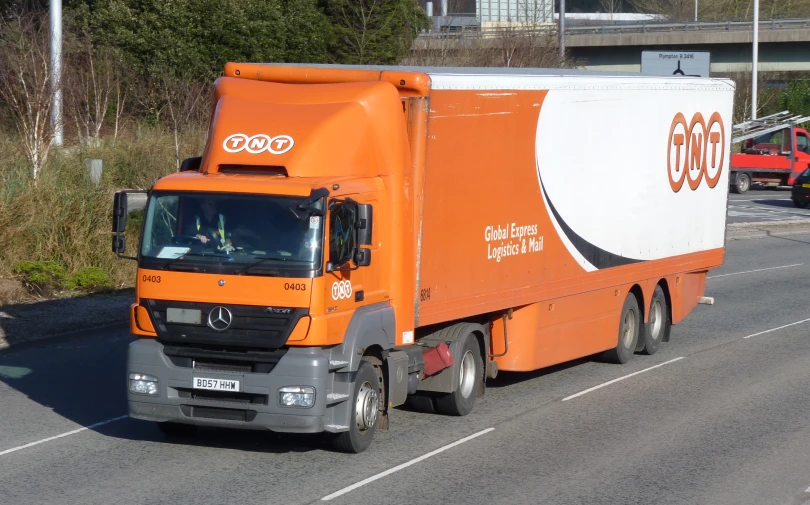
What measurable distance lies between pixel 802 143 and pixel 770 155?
1603mm

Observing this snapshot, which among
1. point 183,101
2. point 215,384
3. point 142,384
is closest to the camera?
point 215,384

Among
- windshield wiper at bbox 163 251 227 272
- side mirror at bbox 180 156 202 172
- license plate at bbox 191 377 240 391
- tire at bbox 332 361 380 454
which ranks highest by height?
side mirror at bbox 180 156 202 172

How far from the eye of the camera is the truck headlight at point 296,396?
930 centimetres

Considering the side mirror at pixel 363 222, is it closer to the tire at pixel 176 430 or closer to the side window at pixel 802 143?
the tire at pixel 176 430

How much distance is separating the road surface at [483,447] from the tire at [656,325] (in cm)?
71

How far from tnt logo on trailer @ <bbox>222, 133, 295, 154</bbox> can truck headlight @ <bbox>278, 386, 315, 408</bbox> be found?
2036mm

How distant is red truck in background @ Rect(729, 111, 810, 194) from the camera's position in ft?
155

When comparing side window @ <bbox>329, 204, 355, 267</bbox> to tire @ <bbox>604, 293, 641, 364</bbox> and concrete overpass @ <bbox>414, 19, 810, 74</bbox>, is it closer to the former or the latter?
tire @ <bbox>604, 293, 641, 364</bbox>

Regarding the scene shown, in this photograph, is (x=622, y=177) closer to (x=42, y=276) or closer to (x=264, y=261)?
(x=264, y=261)

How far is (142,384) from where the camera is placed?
9.66 m

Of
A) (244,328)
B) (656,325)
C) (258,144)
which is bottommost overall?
(656,325)

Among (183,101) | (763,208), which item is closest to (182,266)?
(183,101)

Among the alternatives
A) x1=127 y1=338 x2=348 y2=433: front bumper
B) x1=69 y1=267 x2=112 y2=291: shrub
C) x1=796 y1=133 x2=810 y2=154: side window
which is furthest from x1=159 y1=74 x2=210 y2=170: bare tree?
x1=796 y1=133 x2=810 y2=154: side window

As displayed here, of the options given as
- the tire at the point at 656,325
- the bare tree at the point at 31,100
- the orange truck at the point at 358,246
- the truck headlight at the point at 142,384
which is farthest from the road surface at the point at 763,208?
the truck headlight at the point at 142,384
